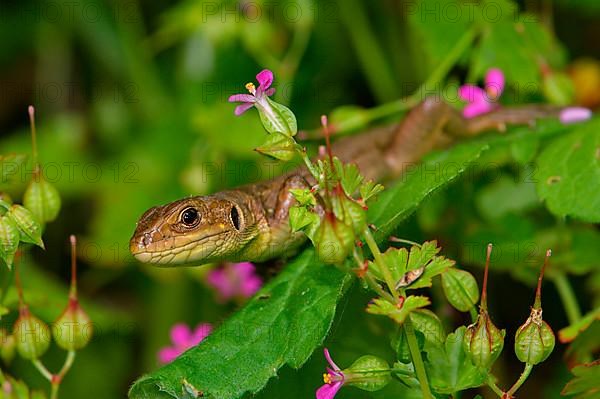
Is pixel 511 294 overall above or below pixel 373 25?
below

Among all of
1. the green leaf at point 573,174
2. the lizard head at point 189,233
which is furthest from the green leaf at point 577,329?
the lizard head at point 189,233

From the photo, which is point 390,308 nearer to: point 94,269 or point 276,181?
point 276,181

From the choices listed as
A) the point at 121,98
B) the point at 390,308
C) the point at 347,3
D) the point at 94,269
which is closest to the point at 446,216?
the point at 347,3

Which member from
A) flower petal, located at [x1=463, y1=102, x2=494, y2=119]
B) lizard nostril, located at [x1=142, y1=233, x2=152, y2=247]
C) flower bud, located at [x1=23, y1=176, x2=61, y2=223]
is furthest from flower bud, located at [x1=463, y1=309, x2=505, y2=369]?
flower petal, located at [x1=463, y1=102, x2=494, y2=119]

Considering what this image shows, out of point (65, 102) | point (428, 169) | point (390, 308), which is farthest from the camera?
point (65, 102)

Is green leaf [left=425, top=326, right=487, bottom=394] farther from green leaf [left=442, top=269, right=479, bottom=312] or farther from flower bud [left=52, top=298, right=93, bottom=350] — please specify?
flower bud [left=52, top=298, right=93, bottom=350]

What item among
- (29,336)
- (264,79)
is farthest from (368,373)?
(29,336)

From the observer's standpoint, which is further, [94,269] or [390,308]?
[94,269]
